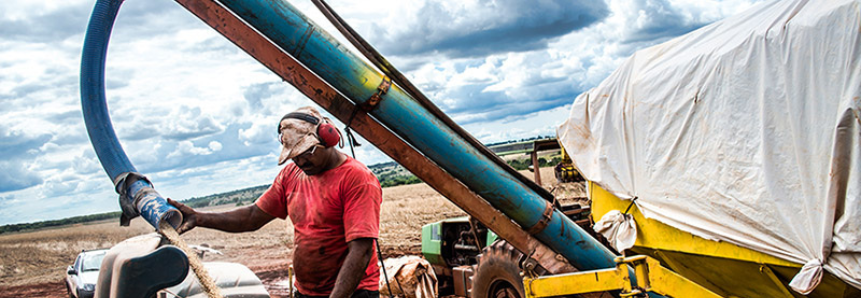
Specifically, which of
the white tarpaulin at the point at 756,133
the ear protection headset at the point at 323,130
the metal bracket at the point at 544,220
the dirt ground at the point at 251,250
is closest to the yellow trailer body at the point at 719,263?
the white tarpaulin at the point at 756,133

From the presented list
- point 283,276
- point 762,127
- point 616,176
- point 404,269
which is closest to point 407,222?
point 283,276

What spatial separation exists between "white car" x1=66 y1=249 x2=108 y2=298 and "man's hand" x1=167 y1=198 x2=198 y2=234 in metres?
7.70

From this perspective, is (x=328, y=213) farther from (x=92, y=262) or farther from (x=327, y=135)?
(x=92, y=262)

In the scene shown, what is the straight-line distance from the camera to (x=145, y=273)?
233 cm

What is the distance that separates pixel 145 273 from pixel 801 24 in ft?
11.1

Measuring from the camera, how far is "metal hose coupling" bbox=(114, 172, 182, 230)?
10.7ft

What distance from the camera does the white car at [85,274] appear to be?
10.2 metres

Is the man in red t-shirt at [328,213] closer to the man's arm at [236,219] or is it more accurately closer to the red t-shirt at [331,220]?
the red t-shirt at [331,220]

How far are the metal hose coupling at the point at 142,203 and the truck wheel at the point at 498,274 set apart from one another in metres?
3.34

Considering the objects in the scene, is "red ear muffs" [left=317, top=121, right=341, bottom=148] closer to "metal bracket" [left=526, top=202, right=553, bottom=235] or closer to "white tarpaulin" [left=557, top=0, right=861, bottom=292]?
"metal bracket" [left=526, top=202, right=553, bottom=235]

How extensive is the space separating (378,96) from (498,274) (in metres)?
3.10

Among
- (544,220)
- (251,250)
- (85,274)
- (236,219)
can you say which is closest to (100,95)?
(236,219)

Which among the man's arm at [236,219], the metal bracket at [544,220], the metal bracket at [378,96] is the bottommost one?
the man's arm at [236,219]

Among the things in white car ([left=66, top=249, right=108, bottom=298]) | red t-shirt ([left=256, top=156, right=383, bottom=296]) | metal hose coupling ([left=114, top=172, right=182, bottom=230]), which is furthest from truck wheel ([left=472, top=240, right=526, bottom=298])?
white car ([left=66, top=249, right=108, bottom=298])
